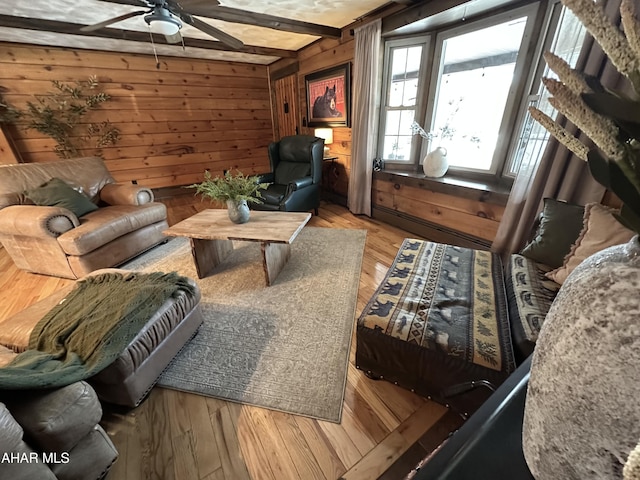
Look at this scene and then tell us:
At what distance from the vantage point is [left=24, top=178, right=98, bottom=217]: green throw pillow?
2238 mm

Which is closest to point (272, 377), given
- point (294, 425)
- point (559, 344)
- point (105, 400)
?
point (294, 425)

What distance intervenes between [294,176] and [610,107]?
3397mm

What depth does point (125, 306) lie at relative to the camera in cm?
125

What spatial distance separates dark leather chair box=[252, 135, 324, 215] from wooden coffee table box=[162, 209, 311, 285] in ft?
2.42

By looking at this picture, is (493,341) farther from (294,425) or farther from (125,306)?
(125,306)

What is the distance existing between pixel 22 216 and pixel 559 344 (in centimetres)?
310

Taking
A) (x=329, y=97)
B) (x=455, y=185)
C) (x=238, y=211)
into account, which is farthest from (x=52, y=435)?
(x=329, y=97)

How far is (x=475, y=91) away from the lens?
245 cm

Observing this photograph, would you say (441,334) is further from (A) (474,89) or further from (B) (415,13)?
(B) (415,13)

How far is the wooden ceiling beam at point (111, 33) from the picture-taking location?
269cm

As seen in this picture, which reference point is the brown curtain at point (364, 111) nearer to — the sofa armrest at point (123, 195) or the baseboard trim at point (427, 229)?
the baseboard trim at point (427, 229)

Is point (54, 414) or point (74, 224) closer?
point (54, 414)

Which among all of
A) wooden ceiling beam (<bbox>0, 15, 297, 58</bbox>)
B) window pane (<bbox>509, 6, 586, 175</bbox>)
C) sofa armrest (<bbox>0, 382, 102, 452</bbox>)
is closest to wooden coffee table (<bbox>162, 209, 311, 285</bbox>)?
sofa armrest (<bbox>0, 382, 102, 452</bbox>)

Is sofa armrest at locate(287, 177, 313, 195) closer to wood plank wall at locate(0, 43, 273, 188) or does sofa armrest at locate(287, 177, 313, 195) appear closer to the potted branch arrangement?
the potted branch arrangement
